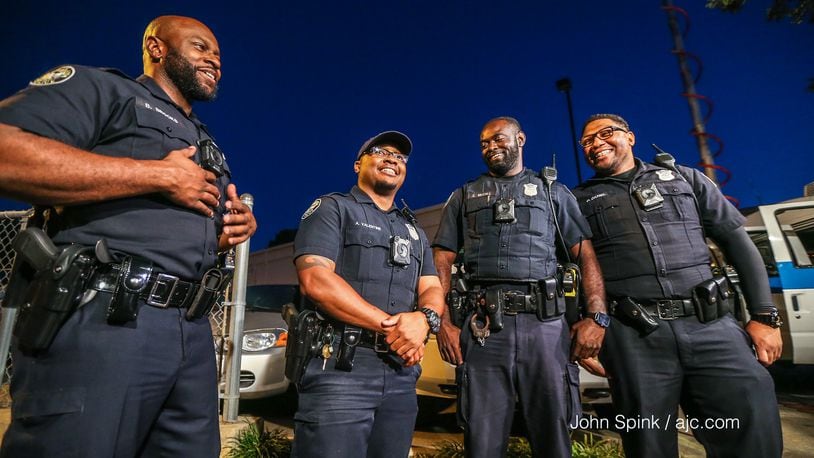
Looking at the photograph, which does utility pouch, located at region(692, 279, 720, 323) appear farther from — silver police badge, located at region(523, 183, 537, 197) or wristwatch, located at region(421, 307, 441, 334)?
wristwatch, located at region(421, 307, 441, 334)

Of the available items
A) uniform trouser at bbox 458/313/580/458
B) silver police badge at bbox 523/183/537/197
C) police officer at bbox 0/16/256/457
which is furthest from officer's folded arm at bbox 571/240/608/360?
police officer at bbox 0/16/256/457

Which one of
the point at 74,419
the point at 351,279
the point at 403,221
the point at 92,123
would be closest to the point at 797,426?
the point at 403,221

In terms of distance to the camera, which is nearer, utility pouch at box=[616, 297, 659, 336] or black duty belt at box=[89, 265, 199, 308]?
black duty belt at box=[89, 265, 199, 308]

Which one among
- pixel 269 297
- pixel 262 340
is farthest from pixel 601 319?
pixel 269 297

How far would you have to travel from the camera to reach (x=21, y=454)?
1181 mm

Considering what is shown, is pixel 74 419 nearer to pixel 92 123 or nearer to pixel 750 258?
pixel 92 123

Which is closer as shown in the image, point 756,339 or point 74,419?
point 74,419

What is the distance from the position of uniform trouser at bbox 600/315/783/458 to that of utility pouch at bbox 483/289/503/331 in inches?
30.5

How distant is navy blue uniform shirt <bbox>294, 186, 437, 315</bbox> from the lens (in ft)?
7.27

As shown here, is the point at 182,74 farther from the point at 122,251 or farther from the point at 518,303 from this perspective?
the point at 518,303

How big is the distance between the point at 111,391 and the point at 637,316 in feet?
8.81

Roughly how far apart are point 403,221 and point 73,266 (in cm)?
173

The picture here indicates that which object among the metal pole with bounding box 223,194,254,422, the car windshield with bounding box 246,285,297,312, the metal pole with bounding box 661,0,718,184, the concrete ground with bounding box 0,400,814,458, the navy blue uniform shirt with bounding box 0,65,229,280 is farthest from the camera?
the metal pole with bounding box 661,0,718,184

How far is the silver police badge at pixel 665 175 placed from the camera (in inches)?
113
